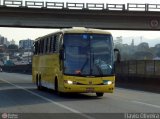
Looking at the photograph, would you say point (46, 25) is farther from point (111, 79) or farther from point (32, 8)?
point (111, 79)

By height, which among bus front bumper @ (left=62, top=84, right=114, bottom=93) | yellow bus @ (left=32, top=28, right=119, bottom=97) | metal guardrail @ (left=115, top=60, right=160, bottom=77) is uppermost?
yellow bus @ (left=32, top=28, right=119, bottom=97)

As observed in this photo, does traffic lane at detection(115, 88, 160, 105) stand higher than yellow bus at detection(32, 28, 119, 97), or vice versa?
yellow bus at detection(32, 28, 119, 97)

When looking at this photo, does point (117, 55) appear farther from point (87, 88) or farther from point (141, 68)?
point (141, 68)

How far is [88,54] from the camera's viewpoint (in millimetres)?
25031

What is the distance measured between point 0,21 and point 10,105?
3905 centimetres

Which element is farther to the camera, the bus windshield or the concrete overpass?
the concrete overpass

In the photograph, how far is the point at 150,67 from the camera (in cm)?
4591

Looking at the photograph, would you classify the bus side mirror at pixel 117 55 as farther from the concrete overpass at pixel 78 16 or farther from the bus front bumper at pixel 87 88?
the concrete overpass at pixel 78 16

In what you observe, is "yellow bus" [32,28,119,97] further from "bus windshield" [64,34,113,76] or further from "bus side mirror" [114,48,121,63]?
"bus side mirror" [114,48,121,63]

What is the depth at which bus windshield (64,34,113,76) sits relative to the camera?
2478 cm

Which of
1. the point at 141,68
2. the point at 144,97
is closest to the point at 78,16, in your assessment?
the point at 141,68

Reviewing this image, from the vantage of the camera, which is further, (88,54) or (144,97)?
(144,97)

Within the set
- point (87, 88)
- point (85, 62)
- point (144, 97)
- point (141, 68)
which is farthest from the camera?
point (141, 68)

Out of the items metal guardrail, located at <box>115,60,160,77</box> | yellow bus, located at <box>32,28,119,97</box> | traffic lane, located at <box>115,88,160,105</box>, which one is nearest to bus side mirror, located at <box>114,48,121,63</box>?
yellow bus, located at <box>32,28,119,97</box>
